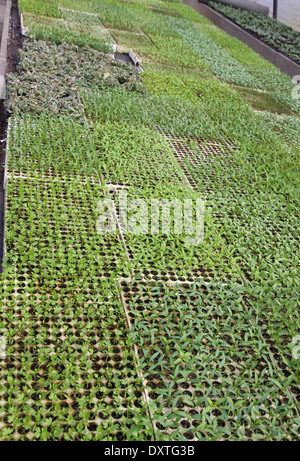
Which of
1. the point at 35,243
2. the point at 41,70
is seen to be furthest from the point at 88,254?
the point at 41,70

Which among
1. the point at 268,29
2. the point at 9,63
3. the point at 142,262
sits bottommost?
the point at 142,262

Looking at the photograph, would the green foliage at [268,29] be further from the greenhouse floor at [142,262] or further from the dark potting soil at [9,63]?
the dark potting soil at [9,63]

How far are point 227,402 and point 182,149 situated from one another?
3.28m

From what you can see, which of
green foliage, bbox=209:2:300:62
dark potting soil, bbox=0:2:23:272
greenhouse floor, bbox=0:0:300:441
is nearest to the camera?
greenhouse floor, bbox=0:0:300:441

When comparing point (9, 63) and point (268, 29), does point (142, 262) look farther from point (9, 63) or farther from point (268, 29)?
point (268, 29)

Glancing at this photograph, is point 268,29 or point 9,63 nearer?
point 9,63

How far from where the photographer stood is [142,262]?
3.13 meters

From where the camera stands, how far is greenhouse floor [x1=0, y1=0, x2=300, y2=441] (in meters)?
2.18

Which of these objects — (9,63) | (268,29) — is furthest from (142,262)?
(268,29)

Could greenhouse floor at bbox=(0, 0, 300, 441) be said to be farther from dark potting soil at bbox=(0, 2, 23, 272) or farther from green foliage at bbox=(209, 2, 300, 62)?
green foliage at bbox=(209, 2, 300, 62)

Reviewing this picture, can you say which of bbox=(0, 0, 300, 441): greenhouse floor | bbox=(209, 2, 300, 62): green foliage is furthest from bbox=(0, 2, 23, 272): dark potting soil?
bbox=(209, 2, 300, 62): green foliage

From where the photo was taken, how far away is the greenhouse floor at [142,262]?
218 centimetres

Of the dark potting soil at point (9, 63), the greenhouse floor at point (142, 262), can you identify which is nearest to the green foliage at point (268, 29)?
the greenhouse floor at point (142, 262)

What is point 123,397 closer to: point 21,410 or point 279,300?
point 21,410
